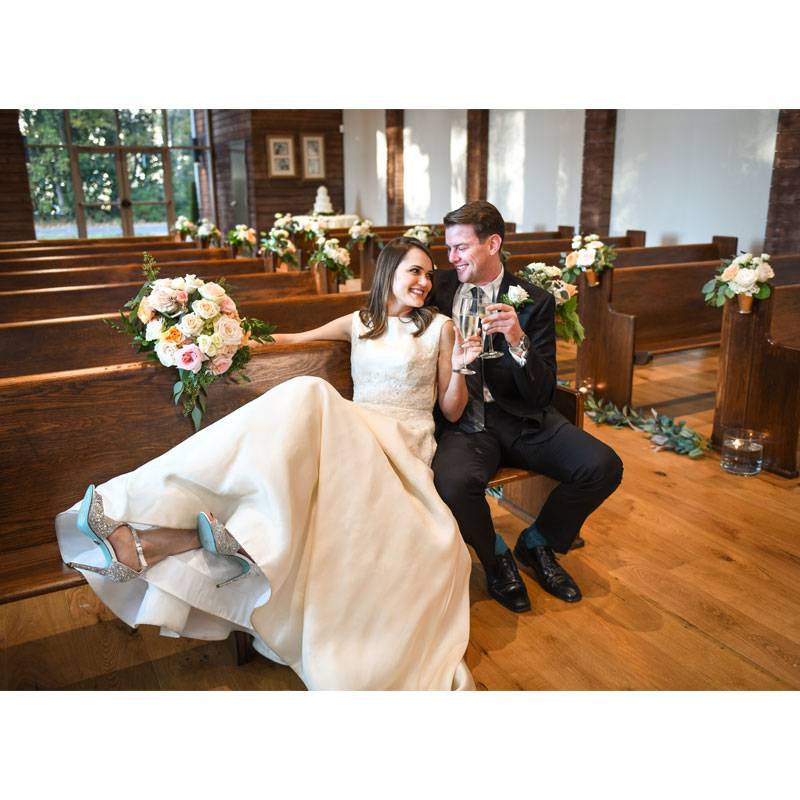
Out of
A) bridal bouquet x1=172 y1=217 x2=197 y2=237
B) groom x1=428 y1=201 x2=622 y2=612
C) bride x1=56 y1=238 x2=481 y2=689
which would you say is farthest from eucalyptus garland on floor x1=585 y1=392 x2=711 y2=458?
bridal bouquet x1=172 y1=217 x2=197 y2=237

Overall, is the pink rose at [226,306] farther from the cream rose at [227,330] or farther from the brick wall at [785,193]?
the brick wall at [785,193]

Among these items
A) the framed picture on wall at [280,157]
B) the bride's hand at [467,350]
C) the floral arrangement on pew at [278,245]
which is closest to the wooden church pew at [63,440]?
the bride's hand at [467,350]

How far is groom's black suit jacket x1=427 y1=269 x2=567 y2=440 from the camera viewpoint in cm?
284

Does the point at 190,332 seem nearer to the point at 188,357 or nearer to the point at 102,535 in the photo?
the point at 188,357

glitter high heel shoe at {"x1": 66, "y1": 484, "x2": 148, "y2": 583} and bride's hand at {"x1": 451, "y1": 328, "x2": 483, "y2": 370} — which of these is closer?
glitter high heel shoe at {"x1": 66, "y1": 484, "x2": 148, "y2": 583}

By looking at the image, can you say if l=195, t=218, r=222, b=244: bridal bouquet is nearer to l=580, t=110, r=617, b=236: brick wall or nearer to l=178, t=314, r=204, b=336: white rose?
l=580, t=110, r=617, b=236: brick wall

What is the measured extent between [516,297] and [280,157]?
12.2 meters

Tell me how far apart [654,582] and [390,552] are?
119cm

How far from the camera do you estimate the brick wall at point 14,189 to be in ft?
41.3

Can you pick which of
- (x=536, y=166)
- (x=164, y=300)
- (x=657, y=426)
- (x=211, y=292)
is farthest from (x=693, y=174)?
(x=164, y=300)

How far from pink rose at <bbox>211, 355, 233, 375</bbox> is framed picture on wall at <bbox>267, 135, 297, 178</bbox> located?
39.9ft

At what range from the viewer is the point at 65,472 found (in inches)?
96.5
